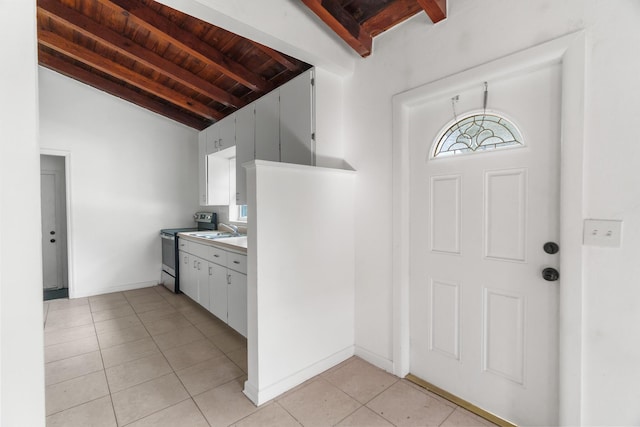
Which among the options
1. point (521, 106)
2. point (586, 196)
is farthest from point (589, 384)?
point (521, 106)

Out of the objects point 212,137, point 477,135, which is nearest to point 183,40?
point 212,137

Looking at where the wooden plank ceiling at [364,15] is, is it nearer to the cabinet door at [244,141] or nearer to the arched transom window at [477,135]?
the arched transom window at [477,135]

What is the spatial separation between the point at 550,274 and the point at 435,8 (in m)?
1.74

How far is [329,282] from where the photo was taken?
7.66 feet

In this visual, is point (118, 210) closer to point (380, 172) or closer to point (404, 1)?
point (380, 172)

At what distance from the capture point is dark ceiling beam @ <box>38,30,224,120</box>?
123 inches

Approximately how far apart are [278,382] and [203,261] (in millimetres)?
1836

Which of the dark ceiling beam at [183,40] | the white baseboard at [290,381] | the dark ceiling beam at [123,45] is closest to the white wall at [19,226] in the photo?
the white baseboard at [290,381]

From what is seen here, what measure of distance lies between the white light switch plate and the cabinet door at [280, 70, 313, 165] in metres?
1.78

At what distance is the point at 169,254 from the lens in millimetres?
4312

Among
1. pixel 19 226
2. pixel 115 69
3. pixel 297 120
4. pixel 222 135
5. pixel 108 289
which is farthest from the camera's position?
pixel 108 289

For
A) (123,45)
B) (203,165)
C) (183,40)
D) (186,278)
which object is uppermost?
(123,45)

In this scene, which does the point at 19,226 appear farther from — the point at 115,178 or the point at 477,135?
the point at 115,178

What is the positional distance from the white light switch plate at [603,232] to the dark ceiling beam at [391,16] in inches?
67.9
